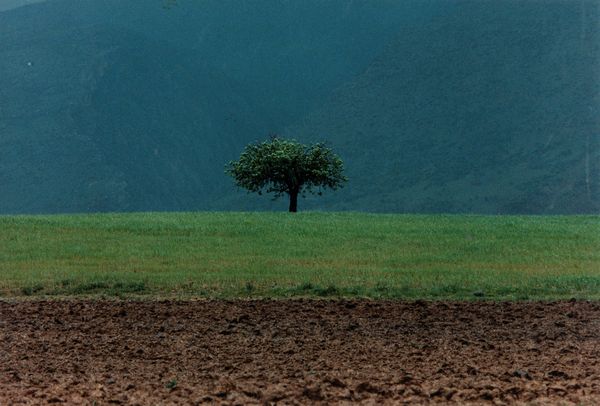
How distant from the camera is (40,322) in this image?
18.7 meters

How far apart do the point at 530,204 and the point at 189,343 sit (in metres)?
133

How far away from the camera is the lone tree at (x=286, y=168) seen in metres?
56.7

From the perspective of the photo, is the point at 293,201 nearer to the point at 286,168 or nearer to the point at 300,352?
the point at 286,168

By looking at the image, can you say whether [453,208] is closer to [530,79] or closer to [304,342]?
[530,79]

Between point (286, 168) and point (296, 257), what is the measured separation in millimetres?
24011

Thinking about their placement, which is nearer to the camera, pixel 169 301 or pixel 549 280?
pixel 169 301

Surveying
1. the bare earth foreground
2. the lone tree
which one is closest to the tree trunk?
the lone tree

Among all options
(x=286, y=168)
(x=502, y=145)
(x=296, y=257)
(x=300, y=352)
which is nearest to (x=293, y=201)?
(x=286, y=168)

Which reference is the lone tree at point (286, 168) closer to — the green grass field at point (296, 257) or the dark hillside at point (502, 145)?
the green grass field at point (296, 257)

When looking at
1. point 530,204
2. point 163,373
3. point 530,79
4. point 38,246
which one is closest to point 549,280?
point 163,373

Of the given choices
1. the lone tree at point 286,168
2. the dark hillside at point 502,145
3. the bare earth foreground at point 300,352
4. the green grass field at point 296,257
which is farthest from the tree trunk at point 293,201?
the dark hillside at point 502,145

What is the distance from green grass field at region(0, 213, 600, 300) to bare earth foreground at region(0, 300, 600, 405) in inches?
141

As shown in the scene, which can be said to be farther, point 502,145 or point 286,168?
point 502,145

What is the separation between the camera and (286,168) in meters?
56.4
